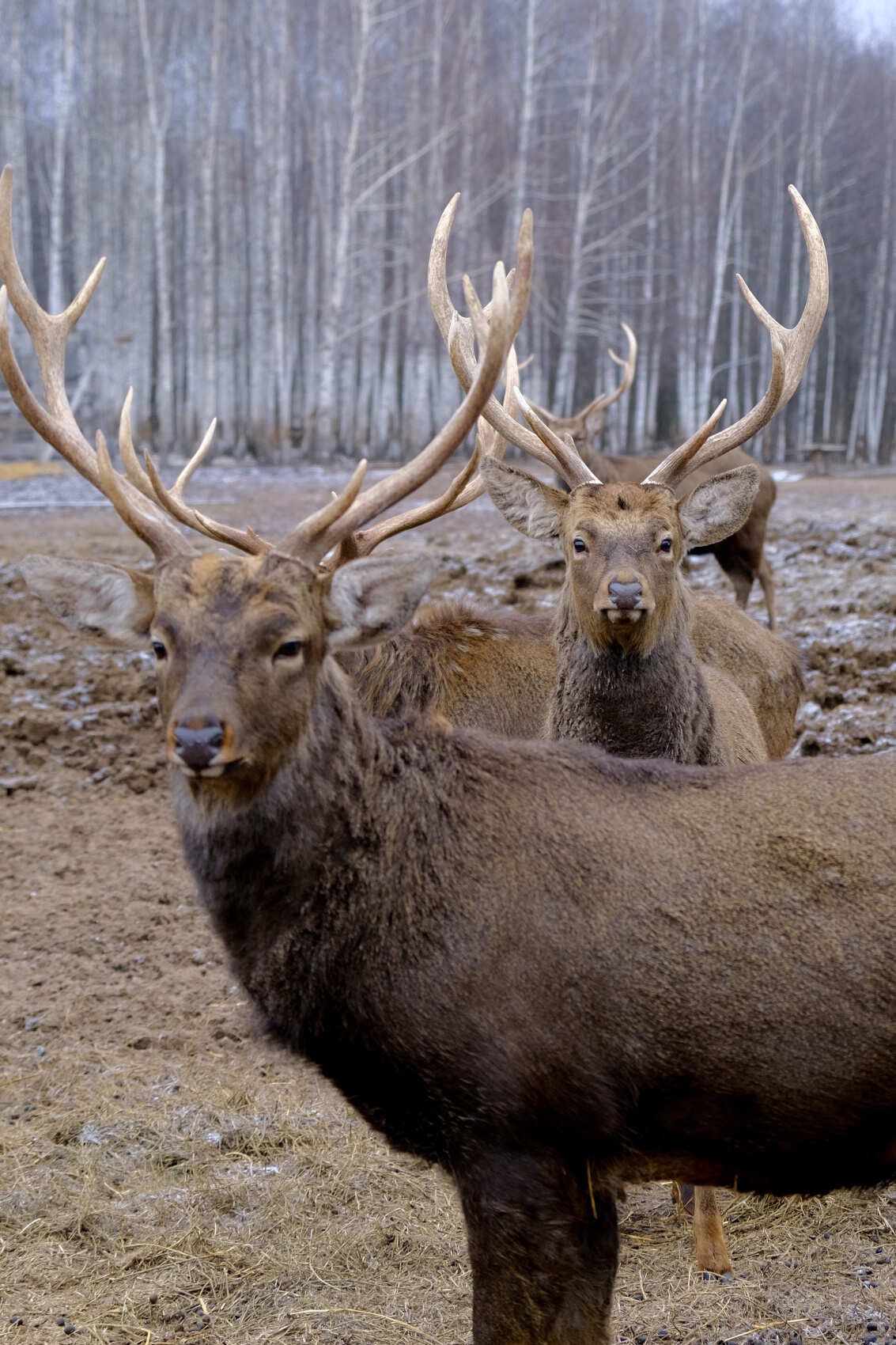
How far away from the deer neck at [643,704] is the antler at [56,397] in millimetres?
2016

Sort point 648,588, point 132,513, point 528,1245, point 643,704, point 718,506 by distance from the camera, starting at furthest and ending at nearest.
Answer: point 718,506 → point 643,704 → point 648,588 → point 132,513 → point 528,1245

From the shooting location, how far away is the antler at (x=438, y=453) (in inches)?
143

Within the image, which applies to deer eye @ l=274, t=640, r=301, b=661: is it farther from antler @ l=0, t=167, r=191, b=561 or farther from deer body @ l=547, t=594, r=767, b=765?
deer body @ l=547, t=594, r=767, b=765

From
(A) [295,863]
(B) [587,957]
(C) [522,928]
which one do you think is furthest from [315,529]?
(B) [587,957]

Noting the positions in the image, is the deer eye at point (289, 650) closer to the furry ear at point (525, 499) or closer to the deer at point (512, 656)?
the deer at point (512, 656)

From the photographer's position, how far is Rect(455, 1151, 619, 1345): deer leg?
322 cm

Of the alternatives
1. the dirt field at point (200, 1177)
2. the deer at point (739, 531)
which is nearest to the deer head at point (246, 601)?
the dirt field at point (200, 1177)

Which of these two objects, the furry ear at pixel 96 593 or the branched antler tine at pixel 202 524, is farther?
the branched antler tine at pixel 202 524

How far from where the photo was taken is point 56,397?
187 inches

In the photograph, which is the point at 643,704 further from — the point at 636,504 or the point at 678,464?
the point at 678,464

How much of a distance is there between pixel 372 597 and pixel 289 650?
1.10 feet

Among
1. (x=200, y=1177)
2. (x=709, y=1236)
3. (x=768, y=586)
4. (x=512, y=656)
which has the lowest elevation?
(x=200, y=1177)

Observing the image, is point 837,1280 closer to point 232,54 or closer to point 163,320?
point 163,320

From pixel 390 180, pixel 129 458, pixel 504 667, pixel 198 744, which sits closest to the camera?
pixel 198 744
